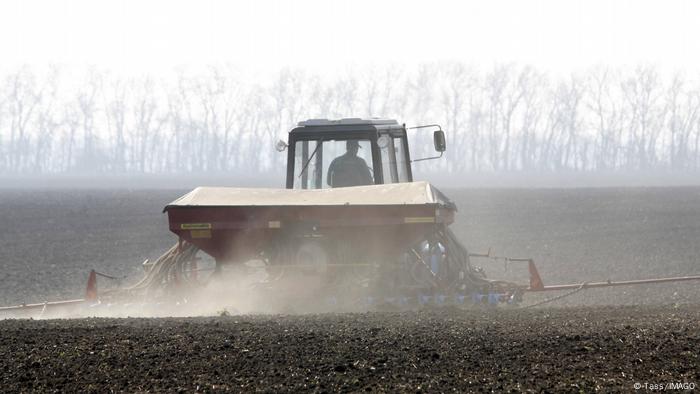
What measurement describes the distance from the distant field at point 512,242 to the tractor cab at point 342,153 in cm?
431

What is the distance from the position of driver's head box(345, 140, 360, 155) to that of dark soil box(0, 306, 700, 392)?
170 inches

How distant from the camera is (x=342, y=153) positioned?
1241cm

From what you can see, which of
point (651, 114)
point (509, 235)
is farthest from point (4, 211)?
point (651, 114)

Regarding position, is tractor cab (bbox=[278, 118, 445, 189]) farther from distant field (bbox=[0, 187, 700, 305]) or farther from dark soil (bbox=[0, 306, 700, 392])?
distant field (bbox=[0, 187, 700, 305])

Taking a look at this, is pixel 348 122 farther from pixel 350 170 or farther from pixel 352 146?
pixel 350 170

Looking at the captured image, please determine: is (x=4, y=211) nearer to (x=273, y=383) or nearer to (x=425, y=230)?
(x=425, y=230)

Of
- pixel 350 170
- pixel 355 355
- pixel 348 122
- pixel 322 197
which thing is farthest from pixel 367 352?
pixel 348 122

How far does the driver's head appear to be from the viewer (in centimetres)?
1231

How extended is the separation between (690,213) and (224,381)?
27.4m

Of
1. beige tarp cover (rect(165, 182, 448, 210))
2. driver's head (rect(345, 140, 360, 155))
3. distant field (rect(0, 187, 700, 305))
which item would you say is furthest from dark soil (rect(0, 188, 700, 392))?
distant field (rect(0, 187, 700, 305))

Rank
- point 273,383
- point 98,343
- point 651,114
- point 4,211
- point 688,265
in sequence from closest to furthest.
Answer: point 273,383 < point 98,343 < point 688,265 < point 4,211 < point 651,114

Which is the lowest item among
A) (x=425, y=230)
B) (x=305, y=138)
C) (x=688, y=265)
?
(x=688, y=265)

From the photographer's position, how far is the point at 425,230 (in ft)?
33.8

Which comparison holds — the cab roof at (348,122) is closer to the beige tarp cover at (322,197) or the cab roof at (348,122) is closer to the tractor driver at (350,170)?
the tractor driver at (350,170)
